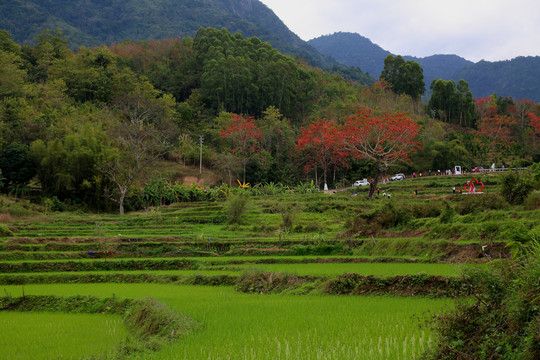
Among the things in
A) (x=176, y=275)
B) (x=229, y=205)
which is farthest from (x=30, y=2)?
(x=176, y=275)

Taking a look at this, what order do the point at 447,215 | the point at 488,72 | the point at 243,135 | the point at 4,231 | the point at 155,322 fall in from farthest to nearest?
the point at 488,72 → the point at 243,135 → the point at 4,231 → the point at 447,215 → the point at 155,322

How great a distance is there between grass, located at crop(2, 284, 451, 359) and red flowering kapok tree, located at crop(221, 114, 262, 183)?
32242mm

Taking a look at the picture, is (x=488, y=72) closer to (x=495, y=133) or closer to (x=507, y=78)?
(x=507, y=78)

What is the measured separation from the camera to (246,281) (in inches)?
424

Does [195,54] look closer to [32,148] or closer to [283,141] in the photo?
[283,141]

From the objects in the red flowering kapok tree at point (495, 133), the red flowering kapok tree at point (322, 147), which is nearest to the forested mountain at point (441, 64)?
the red flowering kapok tree at point (495, 133)

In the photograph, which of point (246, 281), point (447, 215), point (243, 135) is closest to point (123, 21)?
point (243, 135)

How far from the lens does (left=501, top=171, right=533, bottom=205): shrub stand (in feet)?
48.5

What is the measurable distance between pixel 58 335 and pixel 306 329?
15.0 feet

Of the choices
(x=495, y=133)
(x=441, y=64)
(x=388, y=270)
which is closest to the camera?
(x=388, y=270)

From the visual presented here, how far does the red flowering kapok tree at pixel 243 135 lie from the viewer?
4047 cm

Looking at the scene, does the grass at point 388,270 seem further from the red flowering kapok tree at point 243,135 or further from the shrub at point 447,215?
the red flowering kapok tree at point 243,135

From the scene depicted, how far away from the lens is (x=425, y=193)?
31.2 meters

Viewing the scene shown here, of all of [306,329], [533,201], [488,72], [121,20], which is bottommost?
[306,329]
